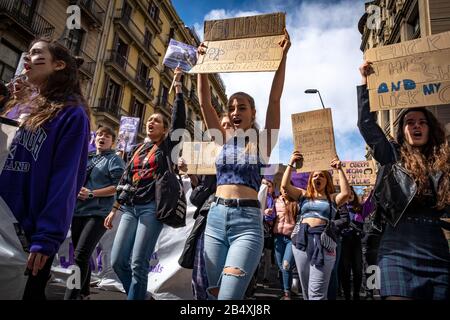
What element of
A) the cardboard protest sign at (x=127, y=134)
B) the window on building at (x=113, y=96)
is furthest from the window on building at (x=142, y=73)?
the cardboard protest sign at (x=127, y=134)

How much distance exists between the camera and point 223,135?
251 cm

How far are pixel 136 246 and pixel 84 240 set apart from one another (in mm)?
626

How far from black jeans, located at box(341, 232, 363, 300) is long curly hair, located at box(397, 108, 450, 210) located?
349 centimetres

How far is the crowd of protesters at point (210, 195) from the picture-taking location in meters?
1.45

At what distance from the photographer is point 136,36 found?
22703mm

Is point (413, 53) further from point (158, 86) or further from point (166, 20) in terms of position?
point (166, 20)

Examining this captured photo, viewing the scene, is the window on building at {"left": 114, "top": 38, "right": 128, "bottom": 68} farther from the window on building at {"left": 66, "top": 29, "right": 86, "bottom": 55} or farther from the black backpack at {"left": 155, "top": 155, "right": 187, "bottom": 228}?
the black backpack at {"left": 155, "top": 155, "right": 187, "bottom": 228}

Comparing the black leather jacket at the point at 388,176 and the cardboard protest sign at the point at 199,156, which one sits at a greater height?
the cardboard protest sign at the point at 199,156

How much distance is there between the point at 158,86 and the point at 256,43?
1004 inches

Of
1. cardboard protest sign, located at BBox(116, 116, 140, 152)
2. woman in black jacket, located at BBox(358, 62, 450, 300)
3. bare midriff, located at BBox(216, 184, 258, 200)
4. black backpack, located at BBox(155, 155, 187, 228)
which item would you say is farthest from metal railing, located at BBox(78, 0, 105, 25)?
woman in black jacket, located at BBox(358, 62, 450, 300)

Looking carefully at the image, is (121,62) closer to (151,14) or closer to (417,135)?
(151,14)

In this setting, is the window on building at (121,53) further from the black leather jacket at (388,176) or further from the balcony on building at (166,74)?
the black leather jacket at (388,176)

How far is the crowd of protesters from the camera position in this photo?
1450mm

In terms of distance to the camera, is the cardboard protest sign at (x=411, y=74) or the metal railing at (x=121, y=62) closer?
the cardboard protest sign at (x=411, y=74)
